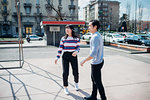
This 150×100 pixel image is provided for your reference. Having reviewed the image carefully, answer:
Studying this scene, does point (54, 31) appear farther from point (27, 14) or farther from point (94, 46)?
point (27, 14)

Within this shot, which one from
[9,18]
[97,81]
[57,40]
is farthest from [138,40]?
[9,18]

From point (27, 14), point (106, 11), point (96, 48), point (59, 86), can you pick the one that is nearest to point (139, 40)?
point (59, 86)

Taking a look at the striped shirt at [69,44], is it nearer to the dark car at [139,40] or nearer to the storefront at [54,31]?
the storefront at [54,31]

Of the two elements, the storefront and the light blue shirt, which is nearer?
the light blue shirt

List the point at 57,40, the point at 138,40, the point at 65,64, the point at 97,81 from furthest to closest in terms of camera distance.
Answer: the point at 57,40, the point at 138,40, the point at 65,64, the point at 97,81

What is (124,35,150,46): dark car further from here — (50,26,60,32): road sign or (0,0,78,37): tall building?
(0,0,78,37): tall building

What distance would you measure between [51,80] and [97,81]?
2198 millimetres

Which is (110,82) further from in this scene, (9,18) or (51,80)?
(9,18)

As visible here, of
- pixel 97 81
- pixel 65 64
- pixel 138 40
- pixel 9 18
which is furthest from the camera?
pixel 9 18

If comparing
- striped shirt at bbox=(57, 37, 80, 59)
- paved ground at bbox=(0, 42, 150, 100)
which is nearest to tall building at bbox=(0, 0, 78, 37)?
paved ground at bbox=(0, 42, 150, 100)

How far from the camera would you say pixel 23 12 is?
1778 inches

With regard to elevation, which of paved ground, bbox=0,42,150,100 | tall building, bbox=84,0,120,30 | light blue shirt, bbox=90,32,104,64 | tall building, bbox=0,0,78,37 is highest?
tall building, bbox=84,0,120,30

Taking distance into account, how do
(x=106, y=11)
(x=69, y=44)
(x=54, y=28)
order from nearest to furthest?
(x=69, y=44) → (x=54, y=28) → (x=106, y=11)

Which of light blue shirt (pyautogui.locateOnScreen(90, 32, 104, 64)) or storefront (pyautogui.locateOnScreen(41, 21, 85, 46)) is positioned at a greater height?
storefront (pyautogui.locateOnScreen(41, 21, 85, 46))
